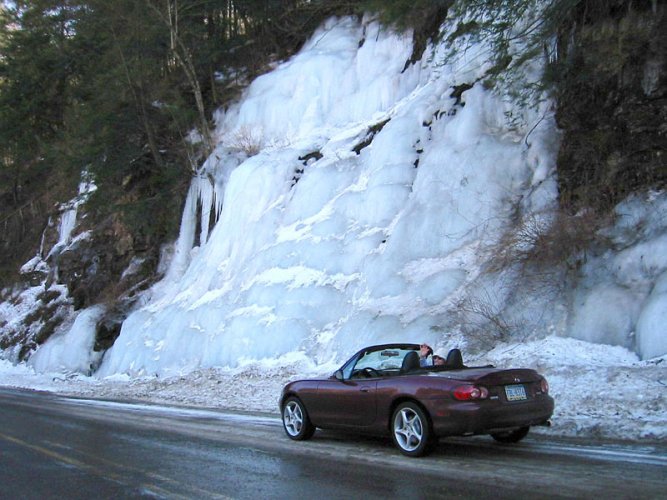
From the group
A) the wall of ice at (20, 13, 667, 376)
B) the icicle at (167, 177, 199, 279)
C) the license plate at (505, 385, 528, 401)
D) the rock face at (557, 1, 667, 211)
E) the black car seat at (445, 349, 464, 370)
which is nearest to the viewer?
the license plate at (505, 385, 528, 401)

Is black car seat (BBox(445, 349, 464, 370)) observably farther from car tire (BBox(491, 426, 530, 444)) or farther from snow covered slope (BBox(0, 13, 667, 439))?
snow covered slope (BBox(0, 13, 667, 439))

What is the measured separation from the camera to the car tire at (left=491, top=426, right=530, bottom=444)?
298 inches

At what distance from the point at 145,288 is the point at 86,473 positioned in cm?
2120

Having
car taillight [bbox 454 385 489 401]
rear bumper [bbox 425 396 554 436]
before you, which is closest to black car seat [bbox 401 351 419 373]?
rear bumper [bbox 425 396 554 436]

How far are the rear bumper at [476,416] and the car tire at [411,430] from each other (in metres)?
0.14

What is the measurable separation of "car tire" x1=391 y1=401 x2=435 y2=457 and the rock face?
7.70m

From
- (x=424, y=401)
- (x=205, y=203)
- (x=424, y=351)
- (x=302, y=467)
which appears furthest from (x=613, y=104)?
(x=205, y=203)

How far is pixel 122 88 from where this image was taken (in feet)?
93.1

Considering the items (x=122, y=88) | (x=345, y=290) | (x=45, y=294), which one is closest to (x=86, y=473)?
(x=345, y=290)

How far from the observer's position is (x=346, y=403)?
7.91m

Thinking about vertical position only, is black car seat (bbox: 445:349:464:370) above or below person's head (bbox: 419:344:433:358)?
below

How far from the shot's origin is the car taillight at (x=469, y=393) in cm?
662

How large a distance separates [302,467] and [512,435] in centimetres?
260

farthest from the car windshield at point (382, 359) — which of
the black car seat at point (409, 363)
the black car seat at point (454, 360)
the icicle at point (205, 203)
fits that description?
the icicle at point (205, 203)
